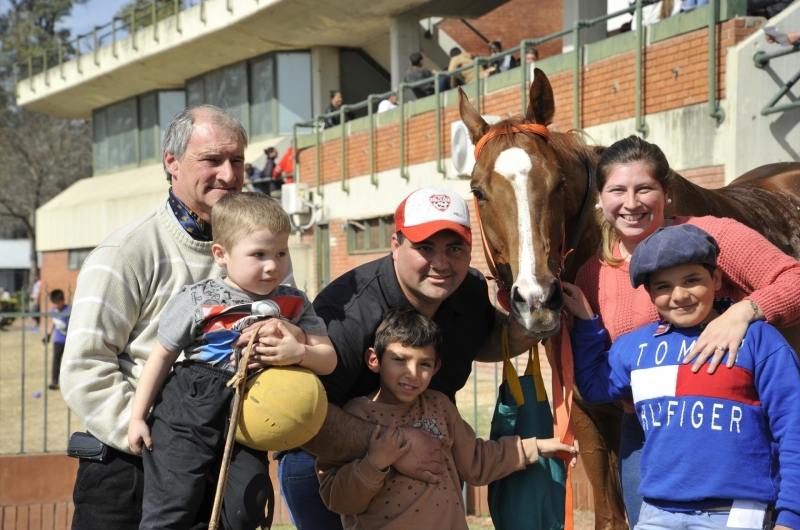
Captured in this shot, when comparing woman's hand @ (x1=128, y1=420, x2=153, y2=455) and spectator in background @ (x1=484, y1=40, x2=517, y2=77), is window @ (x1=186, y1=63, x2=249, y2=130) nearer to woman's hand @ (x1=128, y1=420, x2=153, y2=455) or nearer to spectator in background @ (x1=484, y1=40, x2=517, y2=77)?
spectator in background @ (x1=484, y1=40, x2=517, y2=77)

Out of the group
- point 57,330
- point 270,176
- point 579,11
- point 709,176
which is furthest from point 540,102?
point 270,176

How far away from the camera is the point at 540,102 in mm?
4043

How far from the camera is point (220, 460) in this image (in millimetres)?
2990

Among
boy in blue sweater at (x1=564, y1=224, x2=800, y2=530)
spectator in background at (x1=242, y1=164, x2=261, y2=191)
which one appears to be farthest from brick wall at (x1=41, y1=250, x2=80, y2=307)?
boy in blue sweater at (x1=564, y1=224, x2=800, y2=530)

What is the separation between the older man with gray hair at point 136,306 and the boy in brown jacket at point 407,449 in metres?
0.38

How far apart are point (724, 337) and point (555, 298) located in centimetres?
63

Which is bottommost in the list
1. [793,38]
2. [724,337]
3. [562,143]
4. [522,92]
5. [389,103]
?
[724,337]

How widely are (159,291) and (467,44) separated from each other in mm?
22709

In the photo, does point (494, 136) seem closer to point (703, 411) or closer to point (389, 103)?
point (703, 411)

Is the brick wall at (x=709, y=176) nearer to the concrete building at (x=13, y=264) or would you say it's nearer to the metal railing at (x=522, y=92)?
the metal railing at (x=522, y=92)

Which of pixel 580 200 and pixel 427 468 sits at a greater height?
pixel 580 200

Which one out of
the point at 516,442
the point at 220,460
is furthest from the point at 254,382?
the point at 516,442

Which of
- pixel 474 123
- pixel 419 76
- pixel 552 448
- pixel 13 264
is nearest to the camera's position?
pixel 552 448

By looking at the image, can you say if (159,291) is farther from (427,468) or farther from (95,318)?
(427,468)
